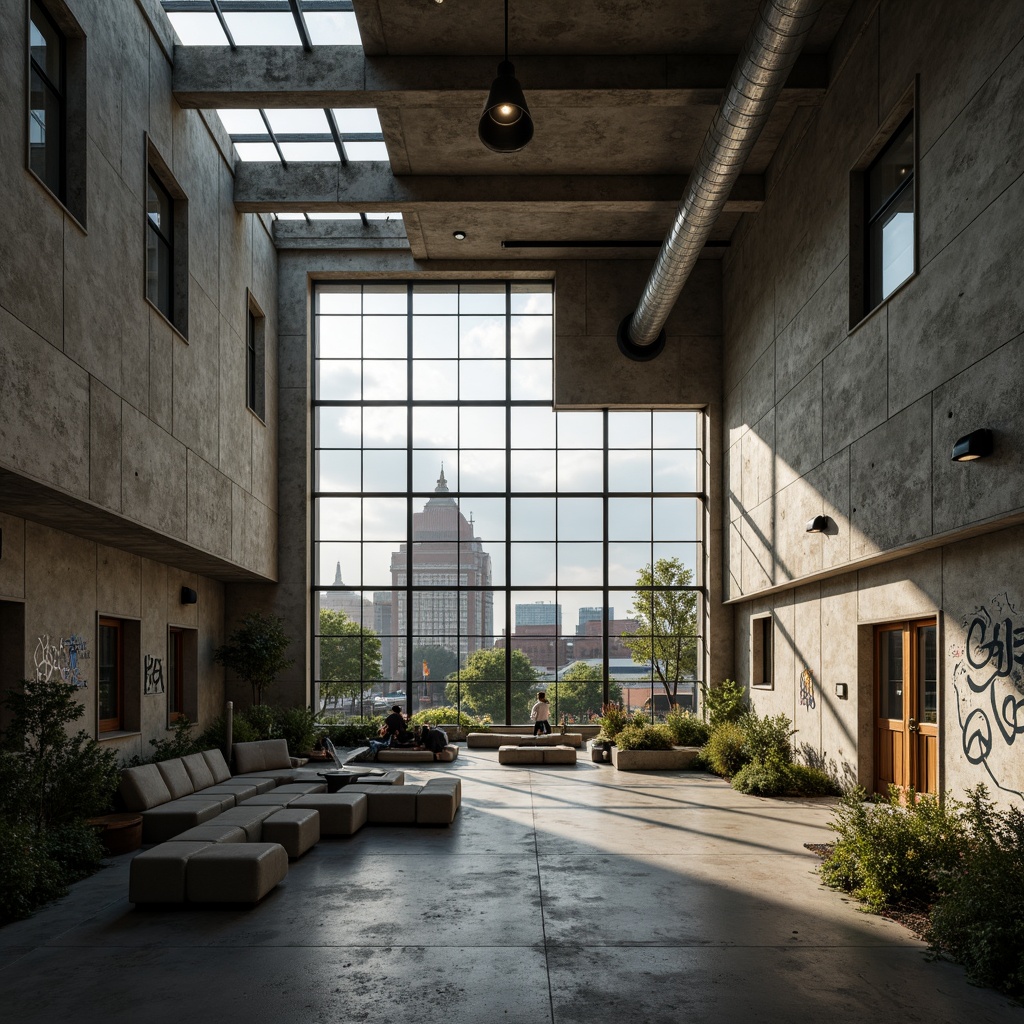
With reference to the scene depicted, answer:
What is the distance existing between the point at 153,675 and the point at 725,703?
1034cm

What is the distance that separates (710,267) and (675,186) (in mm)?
3887

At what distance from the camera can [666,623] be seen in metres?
20.4

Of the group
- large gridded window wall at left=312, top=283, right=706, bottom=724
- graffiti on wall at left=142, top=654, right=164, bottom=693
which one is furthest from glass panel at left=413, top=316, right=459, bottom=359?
graffiti on wall at left=142, top=654, right=164, bottom=693

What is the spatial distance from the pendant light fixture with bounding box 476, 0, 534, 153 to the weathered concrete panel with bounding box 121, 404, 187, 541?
17.9 ft

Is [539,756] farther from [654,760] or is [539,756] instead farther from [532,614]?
[532,614]

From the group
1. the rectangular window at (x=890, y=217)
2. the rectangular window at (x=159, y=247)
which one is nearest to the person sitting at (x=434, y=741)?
the rectangular window at (x=159, y=247)

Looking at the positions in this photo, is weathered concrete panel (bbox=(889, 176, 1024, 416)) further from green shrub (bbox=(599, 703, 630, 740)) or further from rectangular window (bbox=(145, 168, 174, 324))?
green shrub (bbox=(599, 703, 630, 740))

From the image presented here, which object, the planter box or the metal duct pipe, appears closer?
the metal duct pipe

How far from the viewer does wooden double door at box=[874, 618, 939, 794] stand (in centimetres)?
1050

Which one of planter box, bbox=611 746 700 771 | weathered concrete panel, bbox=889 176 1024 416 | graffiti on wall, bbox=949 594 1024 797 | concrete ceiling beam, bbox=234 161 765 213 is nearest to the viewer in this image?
weathered concrete panel, bbox=889 176 1024 416

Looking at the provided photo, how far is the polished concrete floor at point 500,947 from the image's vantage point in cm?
547

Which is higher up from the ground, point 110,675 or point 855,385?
point 855,385

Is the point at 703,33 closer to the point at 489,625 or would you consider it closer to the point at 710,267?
the point at 710,267

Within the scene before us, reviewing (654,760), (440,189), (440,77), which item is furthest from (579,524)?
(440,77)
